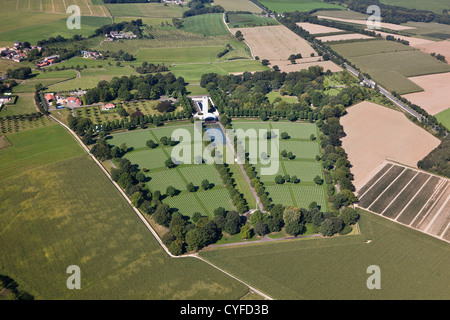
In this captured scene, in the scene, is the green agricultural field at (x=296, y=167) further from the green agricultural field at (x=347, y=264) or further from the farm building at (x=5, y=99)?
the farm building at (x=5, y=99)

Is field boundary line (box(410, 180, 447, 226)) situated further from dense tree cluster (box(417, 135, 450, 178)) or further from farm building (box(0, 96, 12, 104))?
farm building (box(0, 96, 12, 104))

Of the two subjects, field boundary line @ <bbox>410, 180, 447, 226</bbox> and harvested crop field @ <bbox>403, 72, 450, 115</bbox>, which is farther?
harvested crop field @ <bbox>403, 72, 450, 115</bbox>

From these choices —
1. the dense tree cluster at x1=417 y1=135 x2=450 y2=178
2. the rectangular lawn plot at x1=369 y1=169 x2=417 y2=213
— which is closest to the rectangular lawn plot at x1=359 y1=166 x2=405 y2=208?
the rectangular lawn plot at x1=369 y1=169 x2=417 y2=213

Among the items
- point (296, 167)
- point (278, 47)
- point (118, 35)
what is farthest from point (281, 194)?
point (118, 35)

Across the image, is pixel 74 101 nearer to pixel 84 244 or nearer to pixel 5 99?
pixel 5 99

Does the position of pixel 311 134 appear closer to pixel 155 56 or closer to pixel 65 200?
pixel 65 200

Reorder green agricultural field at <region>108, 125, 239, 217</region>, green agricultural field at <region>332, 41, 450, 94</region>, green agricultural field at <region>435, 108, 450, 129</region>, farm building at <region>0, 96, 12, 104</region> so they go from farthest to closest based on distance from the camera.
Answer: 1. green agricultural field at <region>332, 41, 450, 94</region>
2. farm building at <region>0, 96, 12, 104</region>
3. green agricultural field at <region>435, 108, 450, 129</region>
4. green agricultural field at <region>108, 125, 239, 217</region>
